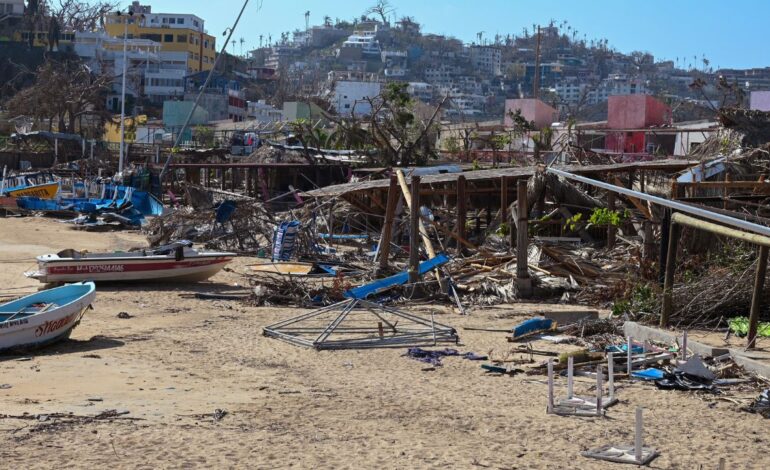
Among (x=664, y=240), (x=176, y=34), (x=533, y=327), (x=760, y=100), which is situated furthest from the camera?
(x=176, y=34)

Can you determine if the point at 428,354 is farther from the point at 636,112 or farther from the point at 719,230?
the point at 636,112

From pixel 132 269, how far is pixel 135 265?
0.31 ft

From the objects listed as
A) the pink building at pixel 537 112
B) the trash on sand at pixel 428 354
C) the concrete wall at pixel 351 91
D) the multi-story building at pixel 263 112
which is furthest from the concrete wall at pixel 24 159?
the concrete wall at pixel 351 91

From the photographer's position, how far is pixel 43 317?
43.6 ft

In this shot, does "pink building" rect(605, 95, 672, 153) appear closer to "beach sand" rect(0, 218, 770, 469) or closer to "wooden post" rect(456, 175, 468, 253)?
"wooden post" rect(456, 175, 468, 253)

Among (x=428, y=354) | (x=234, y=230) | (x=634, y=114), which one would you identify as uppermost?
(x=634, y=114)

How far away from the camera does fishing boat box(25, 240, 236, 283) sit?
19766mm

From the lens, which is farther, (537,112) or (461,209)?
(537,112)

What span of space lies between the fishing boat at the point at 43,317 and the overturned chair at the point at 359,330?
2600 millimetres

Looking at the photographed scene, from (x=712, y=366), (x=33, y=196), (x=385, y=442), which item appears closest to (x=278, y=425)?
(x=385, y=442)

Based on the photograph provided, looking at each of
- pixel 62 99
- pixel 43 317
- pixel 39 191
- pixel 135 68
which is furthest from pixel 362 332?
pixel 135 68

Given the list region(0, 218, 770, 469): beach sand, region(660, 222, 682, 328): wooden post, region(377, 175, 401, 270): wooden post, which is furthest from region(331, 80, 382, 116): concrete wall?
region(660, 222, 682, 328): wooden post

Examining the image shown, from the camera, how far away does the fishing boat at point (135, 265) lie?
19766 mm

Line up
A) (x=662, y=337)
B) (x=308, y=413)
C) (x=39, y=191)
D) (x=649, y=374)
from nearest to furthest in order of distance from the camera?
(x=308, y=413)
(x=649, y=374)
(x=662, y=337)
(x=39, y=191)
